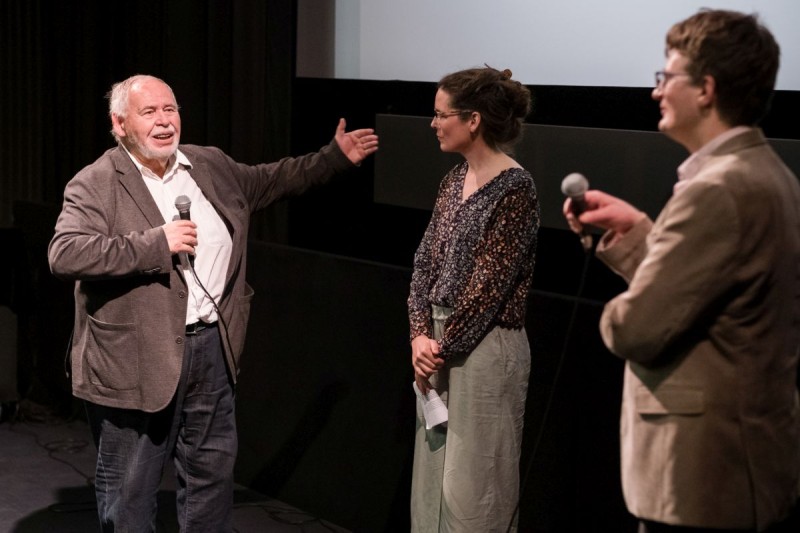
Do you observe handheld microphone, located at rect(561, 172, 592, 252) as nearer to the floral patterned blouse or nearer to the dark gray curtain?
the floral patterned blouse

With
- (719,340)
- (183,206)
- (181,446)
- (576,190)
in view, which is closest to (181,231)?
(183,206)

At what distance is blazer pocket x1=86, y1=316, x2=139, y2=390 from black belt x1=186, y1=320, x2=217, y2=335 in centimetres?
15

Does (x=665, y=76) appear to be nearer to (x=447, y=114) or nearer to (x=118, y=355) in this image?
(x=447, y=114)

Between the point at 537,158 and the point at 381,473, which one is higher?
the point at 537,158

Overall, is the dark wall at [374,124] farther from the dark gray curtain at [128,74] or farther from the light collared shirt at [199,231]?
the light collared shirt at [199,231]

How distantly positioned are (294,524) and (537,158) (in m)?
1.64

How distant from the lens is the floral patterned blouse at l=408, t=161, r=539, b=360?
2721 mm

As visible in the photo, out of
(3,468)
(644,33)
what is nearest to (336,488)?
(3,468)

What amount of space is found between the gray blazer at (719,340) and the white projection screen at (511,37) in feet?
3.86

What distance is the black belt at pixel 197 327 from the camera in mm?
2896

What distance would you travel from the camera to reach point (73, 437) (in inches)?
195

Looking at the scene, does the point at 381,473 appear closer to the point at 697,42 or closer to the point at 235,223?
the point at 235,223

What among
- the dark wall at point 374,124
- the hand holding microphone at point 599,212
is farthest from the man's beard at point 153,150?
the hand holding microphone at point 599,212

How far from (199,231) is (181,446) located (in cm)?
64
